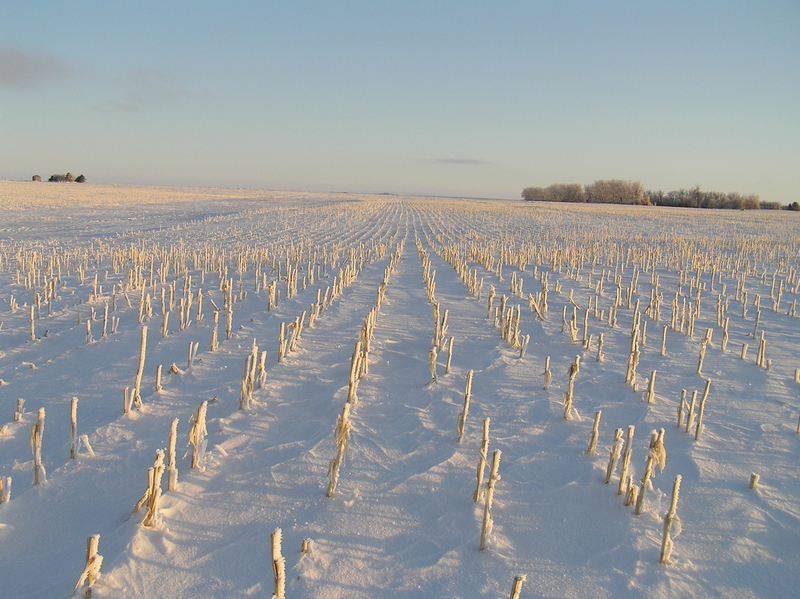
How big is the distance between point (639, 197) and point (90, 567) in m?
77.9

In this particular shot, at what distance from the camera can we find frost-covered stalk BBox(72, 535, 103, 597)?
214cm

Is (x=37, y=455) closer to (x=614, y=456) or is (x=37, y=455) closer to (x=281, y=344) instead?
(x=281, y=344)

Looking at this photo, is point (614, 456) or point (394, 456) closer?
point (614, 456)

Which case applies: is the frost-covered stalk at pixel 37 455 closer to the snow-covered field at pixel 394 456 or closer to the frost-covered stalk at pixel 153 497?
the snow-covered field at pixel 394 456

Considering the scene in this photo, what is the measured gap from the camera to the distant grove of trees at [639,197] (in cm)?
6328

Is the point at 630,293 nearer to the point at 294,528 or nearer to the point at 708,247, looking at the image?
the point at 294,528

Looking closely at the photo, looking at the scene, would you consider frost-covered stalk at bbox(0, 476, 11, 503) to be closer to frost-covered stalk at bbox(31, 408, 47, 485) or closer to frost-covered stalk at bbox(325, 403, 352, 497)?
frost-covered stalk at bbox(31, 408, 47, 485)

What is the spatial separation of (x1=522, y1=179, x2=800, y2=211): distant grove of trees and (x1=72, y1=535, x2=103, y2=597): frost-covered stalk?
7255cm

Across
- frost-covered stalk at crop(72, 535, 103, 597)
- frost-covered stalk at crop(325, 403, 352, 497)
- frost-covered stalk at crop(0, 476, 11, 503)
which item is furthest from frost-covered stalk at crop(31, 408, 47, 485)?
frost-covered stalk at crop(325, 403, 352, 497)

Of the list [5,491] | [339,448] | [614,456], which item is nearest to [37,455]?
[5,491]

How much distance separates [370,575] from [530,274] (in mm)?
9333

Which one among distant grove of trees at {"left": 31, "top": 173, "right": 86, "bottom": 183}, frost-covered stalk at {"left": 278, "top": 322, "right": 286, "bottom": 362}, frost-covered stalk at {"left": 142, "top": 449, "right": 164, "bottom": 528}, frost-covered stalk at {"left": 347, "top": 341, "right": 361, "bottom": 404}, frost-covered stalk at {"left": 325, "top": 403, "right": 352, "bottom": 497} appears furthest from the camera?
distant grove of trees at {"left": 31, "top": 173, "right": 86, "bottom": 183}

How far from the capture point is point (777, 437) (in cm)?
374

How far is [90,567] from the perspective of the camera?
84.9 inches
